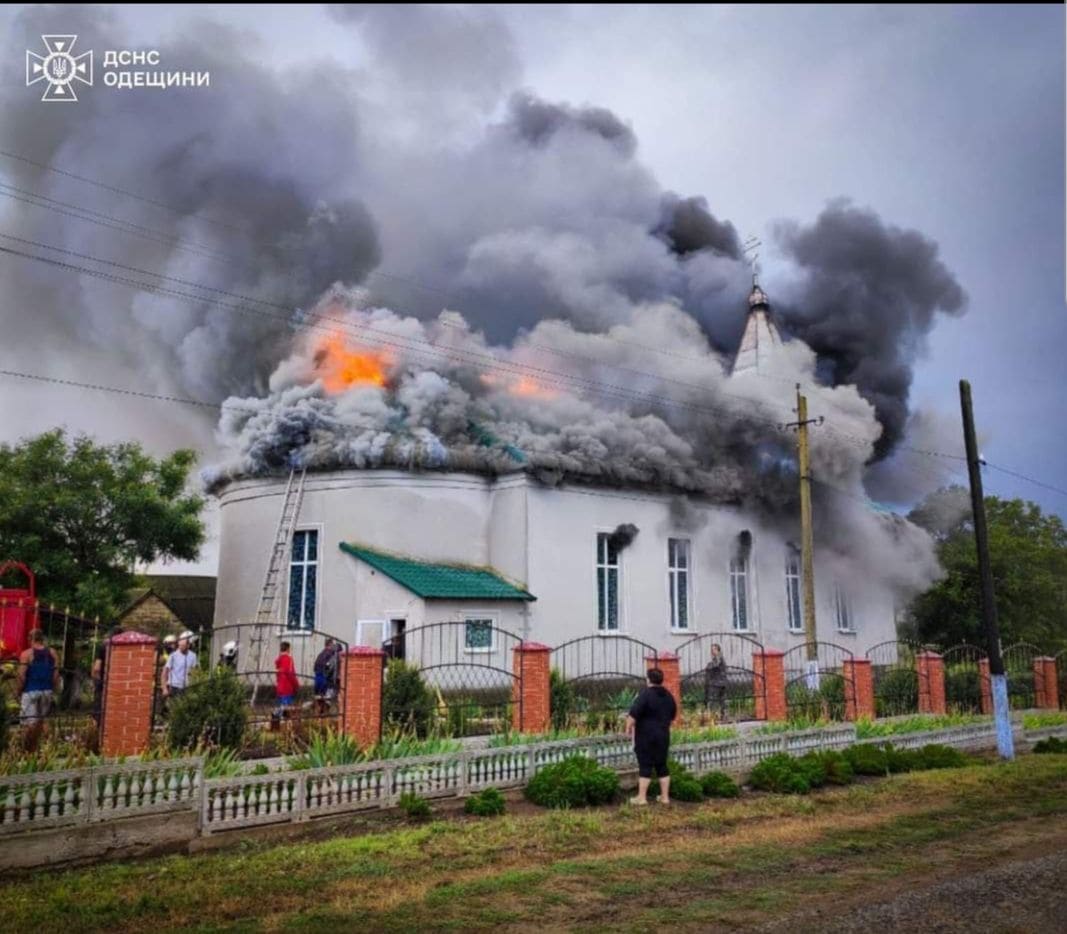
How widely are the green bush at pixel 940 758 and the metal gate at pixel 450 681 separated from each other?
6855mm

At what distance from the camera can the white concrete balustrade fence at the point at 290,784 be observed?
26.6ft

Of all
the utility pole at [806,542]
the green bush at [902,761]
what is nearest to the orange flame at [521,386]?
the utility pole at [806,542]

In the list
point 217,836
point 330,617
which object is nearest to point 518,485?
point 330,617

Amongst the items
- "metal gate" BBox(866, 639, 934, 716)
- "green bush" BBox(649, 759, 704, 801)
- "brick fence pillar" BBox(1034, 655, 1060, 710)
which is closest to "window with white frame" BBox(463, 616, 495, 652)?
"metal gate" BBox(866, 639, 934, 716)

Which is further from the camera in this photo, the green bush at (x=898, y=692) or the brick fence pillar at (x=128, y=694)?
the green bush at (x=898, y=692)

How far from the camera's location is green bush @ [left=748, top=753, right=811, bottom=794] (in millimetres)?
12055

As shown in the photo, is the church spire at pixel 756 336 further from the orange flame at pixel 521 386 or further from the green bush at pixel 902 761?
the green bush at pixel 902 761

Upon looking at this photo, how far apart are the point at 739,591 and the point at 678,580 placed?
2876mm

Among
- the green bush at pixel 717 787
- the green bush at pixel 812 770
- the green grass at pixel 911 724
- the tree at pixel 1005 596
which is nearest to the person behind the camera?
the green bush at pixel 717 787

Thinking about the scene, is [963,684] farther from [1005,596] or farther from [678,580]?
[1005,596]

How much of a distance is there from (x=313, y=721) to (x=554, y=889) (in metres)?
6.50

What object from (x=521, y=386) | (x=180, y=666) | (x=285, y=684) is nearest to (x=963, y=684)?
(x=521, y=386)

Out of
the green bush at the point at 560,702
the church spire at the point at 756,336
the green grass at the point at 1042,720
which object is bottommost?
the green grass at the point at 1042,720

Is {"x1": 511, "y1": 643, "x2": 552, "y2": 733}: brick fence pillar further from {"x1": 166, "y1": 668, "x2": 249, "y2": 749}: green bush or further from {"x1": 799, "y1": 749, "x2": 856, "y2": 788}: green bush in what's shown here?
{"x1": 166, "y1": 668, "x2": 249, "y2": 749}: green bush
